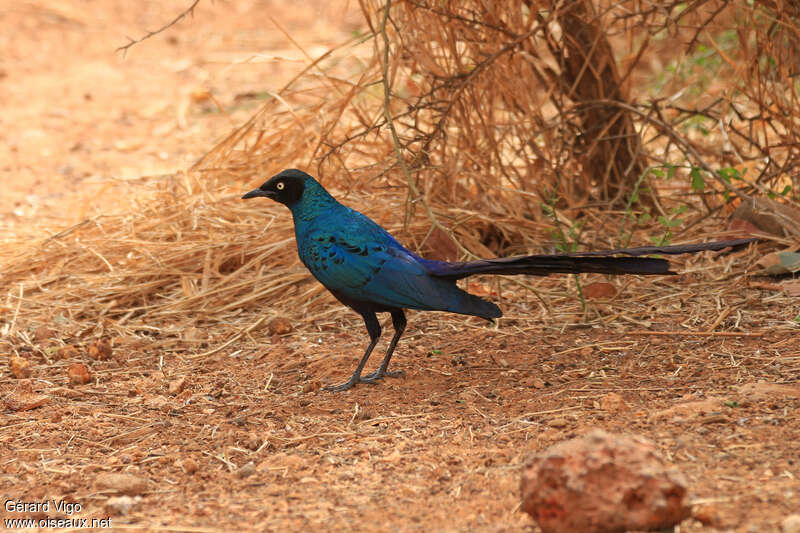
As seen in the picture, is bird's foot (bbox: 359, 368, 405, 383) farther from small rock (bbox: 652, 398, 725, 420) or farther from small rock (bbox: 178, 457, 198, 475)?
small rock (bbox: 652, 398, 725, 420)

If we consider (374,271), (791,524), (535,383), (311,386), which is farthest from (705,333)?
(791,524)

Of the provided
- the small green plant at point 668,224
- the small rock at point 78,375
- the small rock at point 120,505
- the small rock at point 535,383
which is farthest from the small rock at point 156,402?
the small green plant at point 668,224

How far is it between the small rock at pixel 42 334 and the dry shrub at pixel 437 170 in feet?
0.46

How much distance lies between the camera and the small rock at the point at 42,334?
180 inches

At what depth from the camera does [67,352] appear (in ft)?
14.3

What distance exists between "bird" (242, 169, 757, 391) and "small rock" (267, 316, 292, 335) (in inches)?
26.7

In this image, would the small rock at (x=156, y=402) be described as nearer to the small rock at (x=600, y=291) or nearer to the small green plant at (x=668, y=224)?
the small rock at (x=600, y=291)

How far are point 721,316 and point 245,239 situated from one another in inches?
105

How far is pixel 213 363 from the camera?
4.29 metres

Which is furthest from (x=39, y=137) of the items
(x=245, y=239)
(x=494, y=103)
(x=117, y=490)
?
(x=117, y=490)

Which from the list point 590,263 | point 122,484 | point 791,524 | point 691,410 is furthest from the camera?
point 590,263

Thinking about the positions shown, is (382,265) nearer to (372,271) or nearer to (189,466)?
(372,271)

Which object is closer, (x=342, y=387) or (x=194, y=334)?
(x=342, y=387)

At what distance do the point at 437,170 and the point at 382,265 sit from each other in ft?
5.02
